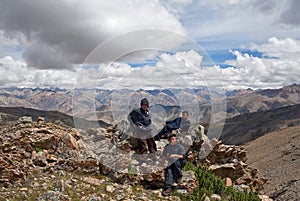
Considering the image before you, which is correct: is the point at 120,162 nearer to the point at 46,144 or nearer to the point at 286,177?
the point at 46,144

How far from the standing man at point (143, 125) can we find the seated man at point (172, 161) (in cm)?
104

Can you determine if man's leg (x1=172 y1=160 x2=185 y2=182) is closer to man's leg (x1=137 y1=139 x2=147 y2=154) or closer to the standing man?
the standing man

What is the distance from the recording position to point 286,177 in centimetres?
4906

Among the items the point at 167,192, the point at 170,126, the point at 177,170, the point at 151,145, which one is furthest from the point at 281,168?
the point at 167,192

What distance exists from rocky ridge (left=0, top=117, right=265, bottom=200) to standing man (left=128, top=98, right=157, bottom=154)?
1090mm

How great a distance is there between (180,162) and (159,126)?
2.21 m

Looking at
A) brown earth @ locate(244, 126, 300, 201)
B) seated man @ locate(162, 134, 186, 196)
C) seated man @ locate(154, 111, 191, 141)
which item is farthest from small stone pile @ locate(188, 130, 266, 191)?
brown earth @ locate(244, 126, 300, 201)

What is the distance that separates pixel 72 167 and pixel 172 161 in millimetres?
5118

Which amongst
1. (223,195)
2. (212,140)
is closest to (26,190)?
(223,195)

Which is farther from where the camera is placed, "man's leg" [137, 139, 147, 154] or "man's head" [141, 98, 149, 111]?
"man's leg" [137, 139, 147, 154]

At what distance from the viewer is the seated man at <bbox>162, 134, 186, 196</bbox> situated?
50.5 ft

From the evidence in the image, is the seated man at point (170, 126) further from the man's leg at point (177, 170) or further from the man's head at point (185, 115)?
the man's leg at point (177, 170)

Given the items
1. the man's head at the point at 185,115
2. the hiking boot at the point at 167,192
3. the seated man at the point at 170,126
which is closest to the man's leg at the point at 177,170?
the hiking boot at the point at 167,192

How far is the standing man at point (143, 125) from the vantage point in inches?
609
